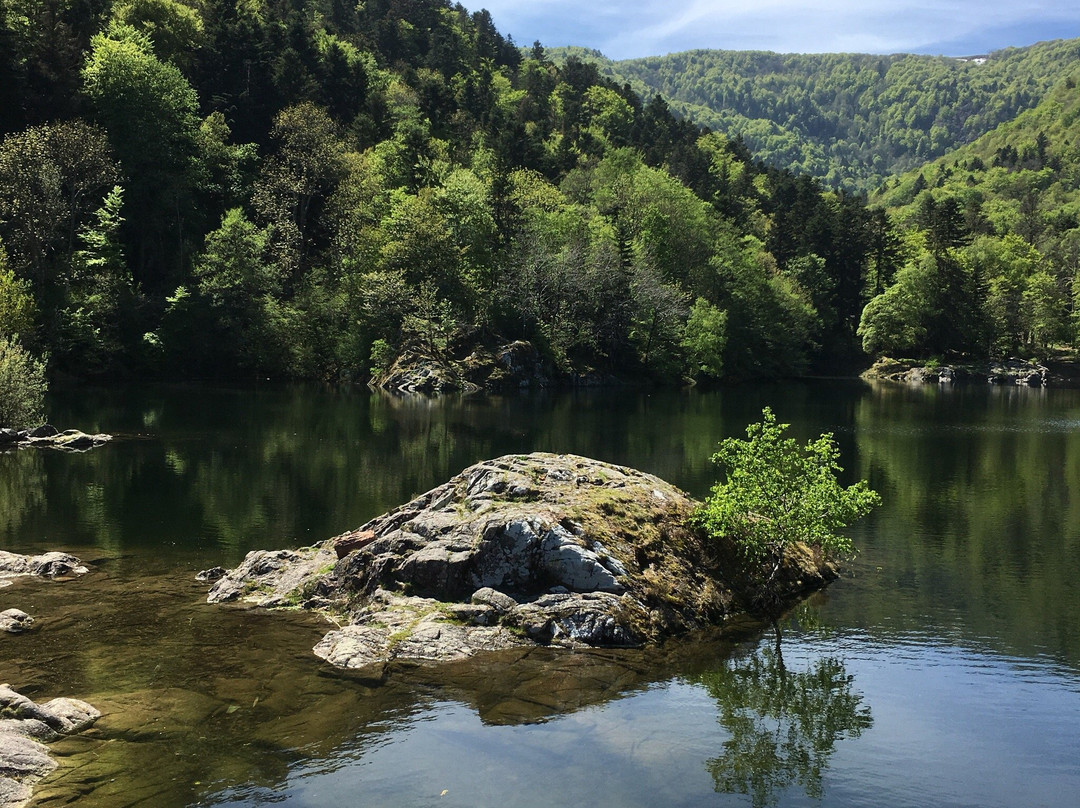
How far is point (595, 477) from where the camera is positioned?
25.7m

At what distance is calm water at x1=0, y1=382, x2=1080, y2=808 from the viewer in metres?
14.0

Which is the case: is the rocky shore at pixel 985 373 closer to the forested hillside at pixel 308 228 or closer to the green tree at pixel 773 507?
the forested hillside at pixel 308 228

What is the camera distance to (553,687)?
17.7 m

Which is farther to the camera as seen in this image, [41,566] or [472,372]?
[472,372]

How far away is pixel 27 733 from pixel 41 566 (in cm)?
1204

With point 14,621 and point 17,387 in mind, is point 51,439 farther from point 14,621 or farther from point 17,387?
point 14,621

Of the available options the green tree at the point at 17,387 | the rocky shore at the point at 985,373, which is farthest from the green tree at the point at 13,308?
the rocky shore at the point at 985,373

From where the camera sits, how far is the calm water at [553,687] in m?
14.0

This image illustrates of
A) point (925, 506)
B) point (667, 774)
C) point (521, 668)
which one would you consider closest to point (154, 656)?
point (521, 668)

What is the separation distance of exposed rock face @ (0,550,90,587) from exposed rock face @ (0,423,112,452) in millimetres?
22418

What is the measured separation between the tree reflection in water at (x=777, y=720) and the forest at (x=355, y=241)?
55.5 m

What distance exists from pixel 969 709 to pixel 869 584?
8.59 meters

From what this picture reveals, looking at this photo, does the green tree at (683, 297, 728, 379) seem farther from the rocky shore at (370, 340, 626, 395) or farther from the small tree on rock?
the small tree on rock

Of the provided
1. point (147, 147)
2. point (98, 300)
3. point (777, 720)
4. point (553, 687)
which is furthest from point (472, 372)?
point (777, 720)
